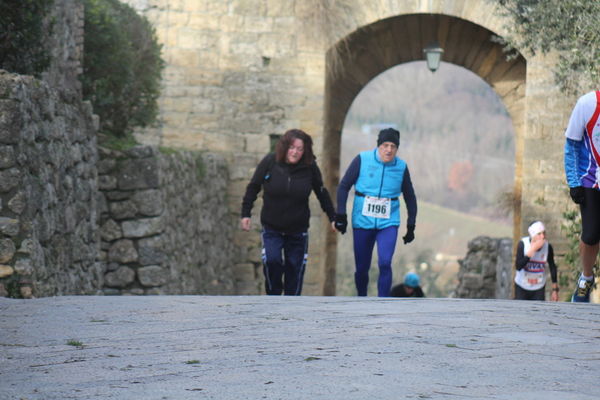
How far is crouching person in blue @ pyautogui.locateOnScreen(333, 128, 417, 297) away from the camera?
277 inches

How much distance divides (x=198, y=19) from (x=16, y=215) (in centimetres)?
735

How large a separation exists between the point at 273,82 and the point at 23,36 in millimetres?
5923

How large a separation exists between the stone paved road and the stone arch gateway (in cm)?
698

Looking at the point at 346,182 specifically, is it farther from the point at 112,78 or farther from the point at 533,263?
the point at 112,78

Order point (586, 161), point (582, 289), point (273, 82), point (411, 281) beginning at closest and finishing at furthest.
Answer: point (586, 161)
point (582, 289)
point (411, 281)
point (273, 82)

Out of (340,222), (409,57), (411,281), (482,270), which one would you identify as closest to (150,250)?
(340,222)

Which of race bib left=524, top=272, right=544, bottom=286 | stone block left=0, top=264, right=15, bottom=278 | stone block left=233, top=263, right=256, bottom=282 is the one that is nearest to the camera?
stone block left=0, top=264, right=15, bottom=278

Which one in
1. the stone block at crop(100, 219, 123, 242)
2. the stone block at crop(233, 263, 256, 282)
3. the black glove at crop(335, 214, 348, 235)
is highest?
the black glove at crop(335, 214, 348, 235)

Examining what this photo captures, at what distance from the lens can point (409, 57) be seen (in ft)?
48.2

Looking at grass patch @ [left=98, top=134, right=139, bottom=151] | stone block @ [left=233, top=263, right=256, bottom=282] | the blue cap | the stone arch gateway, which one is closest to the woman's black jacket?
grass patch @ [left=98, top=134, right=139, bottom=151]

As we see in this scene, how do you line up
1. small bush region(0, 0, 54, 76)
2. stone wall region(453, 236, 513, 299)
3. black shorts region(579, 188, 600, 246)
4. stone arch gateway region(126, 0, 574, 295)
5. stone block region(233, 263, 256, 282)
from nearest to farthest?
1. black shorts region(579, 188, 600, 246)
2. small bush region(0, 0, 54, 76)
3. stone arch gateway region(126, 0, 574, 295)
4. stone block region(233, 263, 256, 282)
5. stone wall region(453, 236, 513, 299)

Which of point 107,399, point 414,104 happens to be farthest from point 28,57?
point 414,104

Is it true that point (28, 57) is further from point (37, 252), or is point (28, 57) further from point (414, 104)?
point (414, 104)

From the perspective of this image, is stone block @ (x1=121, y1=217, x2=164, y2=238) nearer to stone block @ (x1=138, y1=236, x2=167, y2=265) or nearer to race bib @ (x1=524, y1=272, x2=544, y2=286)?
stone block @ (x1=138, y1=236, x2=167, y2=265)
